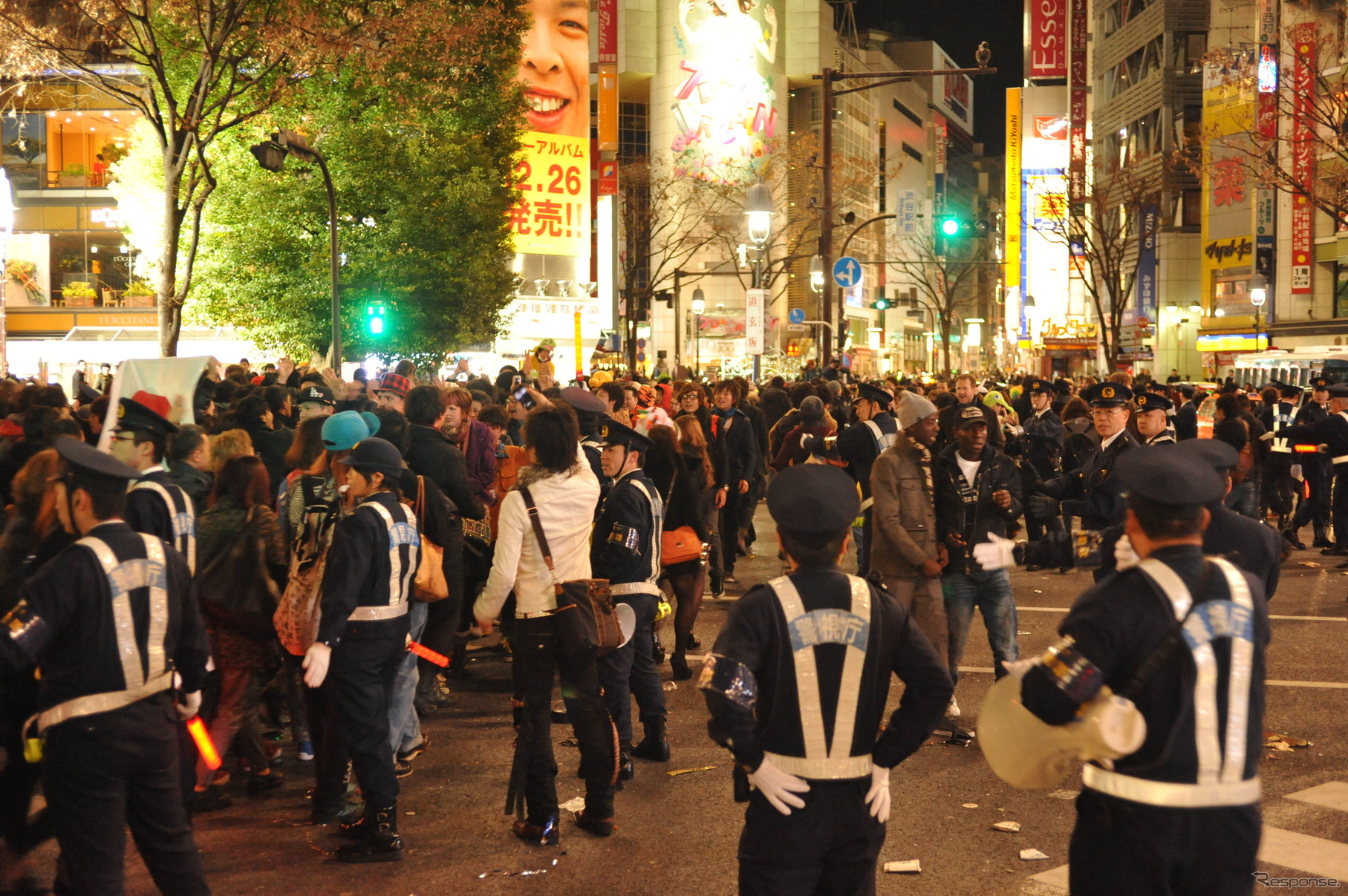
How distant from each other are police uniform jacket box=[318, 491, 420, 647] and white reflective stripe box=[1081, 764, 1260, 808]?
127 inches

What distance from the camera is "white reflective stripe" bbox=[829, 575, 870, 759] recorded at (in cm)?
331

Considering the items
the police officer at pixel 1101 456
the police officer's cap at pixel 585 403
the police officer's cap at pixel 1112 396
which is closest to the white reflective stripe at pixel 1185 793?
the police officer at pixel 1101 456

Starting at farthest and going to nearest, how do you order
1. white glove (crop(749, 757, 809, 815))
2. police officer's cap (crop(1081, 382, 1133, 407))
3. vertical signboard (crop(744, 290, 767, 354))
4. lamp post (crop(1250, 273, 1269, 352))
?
lamp post (crop(1250, 273, 1269, 352))
vertical signboard (crop(744, 290, 767, 354))
police officer's cap (crop(1081, 382, 1133, 407))
white glove (crop(749, 757, 809, 815))

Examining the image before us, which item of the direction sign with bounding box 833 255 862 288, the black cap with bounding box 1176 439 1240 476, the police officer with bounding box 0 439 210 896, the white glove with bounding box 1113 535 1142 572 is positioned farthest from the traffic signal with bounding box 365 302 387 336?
the white glove with bounding box 1113 535 1142 572

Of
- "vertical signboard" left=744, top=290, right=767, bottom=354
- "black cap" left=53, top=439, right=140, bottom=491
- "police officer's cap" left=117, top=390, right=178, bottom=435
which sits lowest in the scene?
"black cap" left=53, top=439, right=140, bottom=491

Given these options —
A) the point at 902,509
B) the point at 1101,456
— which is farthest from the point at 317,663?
the point at 1101,456

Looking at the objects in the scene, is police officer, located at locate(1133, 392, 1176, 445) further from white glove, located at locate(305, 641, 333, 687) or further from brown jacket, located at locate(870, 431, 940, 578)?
white glove, located at locate(305, 641, 333, 687)

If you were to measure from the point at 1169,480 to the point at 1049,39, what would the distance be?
7943 centimetres

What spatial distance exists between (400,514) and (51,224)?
4982 cm

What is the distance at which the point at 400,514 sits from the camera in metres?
5.39

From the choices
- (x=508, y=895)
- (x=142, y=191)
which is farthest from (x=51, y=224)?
(x=508, y=895)

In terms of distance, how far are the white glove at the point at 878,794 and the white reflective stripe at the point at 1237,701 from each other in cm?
86

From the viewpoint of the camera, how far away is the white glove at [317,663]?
4.97 m

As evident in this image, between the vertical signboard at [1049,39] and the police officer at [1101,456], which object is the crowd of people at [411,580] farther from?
the vertical signboard at [1049,39]
